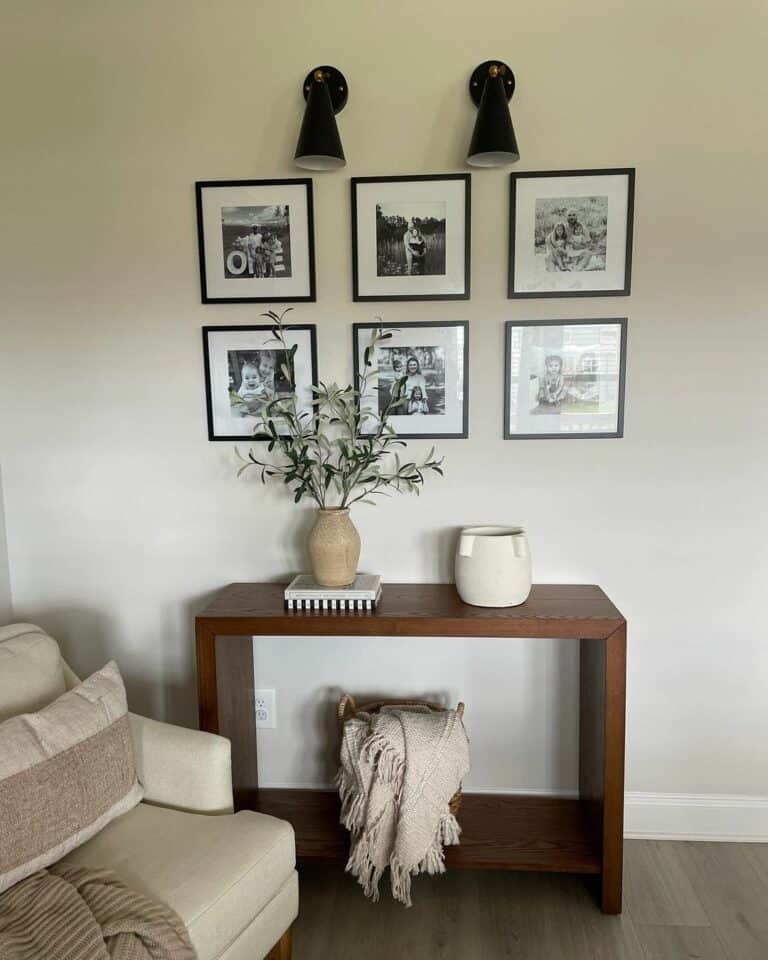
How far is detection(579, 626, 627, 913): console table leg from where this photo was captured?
1.82m

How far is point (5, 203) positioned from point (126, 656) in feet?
4.62

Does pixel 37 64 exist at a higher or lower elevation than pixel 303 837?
higher

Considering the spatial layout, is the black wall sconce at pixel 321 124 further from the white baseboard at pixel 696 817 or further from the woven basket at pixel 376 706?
the white baseboard at pixel 696 817

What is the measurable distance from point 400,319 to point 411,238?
226 millimetres

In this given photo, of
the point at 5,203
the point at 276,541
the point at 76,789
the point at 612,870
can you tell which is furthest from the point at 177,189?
the point at 612,870

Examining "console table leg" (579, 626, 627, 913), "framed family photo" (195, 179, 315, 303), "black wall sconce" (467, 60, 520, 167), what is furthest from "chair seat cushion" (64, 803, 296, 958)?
"black wall sconce" (467, 60, 520, 167)

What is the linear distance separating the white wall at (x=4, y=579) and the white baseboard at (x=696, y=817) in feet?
6.49

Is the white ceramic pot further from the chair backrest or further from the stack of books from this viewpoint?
the chair backrest

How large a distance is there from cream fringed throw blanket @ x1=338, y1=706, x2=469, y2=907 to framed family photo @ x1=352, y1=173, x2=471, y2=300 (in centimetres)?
119

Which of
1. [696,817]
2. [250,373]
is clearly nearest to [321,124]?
[250,373]

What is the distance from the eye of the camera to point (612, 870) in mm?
1860

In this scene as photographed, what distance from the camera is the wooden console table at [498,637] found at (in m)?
1.84

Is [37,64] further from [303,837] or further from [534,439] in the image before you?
[303,837]

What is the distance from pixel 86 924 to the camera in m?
1.26
